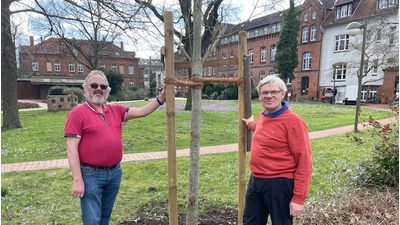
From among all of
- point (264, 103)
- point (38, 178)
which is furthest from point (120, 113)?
point (38, 178)

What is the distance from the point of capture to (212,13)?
514cm

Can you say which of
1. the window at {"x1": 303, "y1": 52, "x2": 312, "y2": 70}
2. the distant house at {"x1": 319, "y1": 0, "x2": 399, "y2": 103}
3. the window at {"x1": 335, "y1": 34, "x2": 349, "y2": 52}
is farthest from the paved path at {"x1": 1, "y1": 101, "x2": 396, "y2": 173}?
the window at {"x1": 303, "y1": 52, "x2": 312, "y2": 70}

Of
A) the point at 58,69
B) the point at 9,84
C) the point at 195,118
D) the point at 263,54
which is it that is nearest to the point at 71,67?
the point at 58,69

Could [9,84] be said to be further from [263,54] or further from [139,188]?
[263,54]

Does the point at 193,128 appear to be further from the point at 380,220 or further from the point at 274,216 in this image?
the point at 380,220

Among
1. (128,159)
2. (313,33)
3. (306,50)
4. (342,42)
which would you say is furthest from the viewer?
(306,50)

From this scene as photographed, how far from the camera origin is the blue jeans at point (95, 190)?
2420mm

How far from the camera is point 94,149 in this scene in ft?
7.89

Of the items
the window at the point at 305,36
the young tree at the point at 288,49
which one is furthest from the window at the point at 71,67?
the window at the point at 305,36

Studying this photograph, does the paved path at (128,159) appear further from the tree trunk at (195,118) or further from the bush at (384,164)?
the tree trunk at (195,118)

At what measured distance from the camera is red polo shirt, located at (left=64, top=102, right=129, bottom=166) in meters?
2.35

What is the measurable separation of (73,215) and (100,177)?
176 cm

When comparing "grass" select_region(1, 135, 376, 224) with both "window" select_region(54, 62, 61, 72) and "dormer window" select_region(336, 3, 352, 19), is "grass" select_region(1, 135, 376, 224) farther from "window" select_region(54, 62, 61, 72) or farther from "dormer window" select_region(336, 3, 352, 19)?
"window" select_region(54, 62, 61, 72)

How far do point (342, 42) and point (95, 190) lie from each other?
3413 cm
